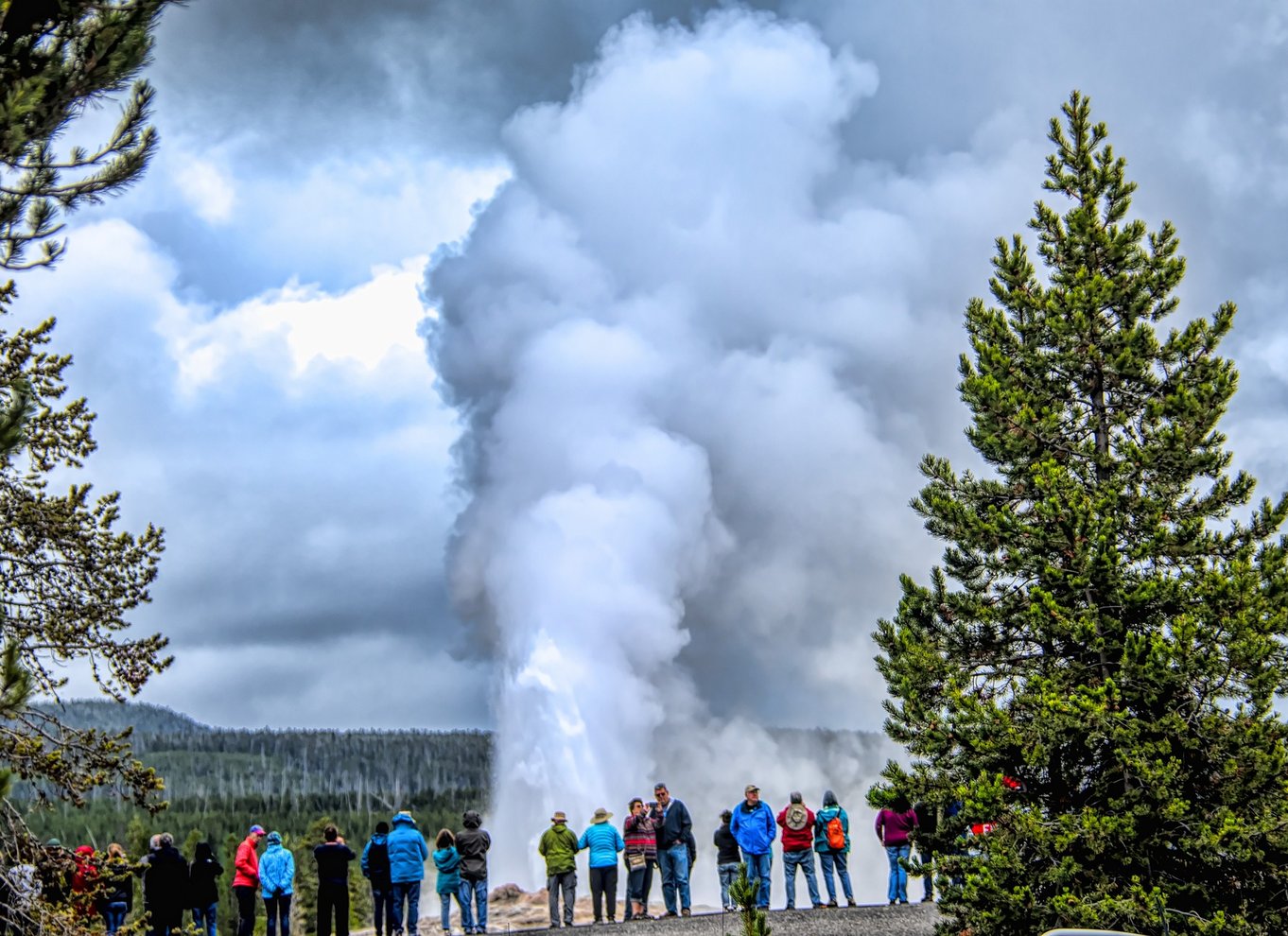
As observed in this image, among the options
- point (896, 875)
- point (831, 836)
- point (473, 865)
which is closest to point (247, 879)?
point (473, 865)

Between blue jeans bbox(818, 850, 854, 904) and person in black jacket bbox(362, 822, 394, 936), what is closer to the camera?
person in black jacket bbox(362, 822, 394, 936)

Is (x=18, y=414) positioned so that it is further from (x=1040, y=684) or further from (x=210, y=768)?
(x=210, y=768)

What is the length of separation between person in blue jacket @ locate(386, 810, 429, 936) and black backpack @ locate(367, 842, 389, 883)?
0.72 feet

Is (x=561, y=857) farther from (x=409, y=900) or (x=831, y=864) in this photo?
(x=831, y=864)

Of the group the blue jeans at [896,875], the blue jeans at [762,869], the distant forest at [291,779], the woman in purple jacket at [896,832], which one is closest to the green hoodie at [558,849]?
the blue jeans at [762,869]

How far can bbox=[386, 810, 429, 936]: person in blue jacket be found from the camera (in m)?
17.4

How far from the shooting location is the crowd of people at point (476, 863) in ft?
55.9

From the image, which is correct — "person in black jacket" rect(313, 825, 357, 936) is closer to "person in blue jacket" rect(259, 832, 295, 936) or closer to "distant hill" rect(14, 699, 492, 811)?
"person in blue jacket" rect(259, 832, 295, 936)

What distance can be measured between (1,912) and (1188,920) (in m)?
12.6

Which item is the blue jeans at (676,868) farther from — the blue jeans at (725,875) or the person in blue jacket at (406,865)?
the person in blue jacket at (406,865)

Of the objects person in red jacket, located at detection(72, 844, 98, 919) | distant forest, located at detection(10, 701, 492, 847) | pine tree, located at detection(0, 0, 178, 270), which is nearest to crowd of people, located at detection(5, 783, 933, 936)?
person in red jacket, located at detection(72, 844, 98, 919)

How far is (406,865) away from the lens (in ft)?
57.2

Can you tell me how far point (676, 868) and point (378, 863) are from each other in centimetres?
450

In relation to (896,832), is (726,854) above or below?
below
